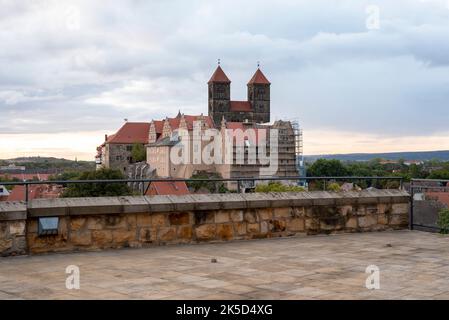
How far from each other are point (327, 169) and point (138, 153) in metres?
51.9

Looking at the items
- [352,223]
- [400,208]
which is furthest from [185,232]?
[400,208]

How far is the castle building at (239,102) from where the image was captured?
169500 mm

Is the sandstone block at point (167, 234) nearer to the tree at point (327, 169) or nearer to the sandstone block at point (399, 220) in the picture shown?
the sandstone block at point (399, 220)

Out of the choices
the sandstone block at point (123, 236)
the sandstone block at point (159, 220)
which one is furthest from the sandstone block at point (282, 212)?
the sandstone block at point (123, 236)

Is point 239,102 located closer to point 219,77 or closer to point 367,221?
point 219,77

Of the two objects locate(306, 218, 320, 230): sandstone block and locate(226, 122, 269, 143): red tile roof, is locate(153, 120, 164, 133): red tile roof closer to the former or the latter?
locate(226, 122, 269, 143): red tile roof

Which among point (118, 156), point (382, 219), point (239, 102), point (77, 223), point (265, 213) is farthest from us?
point (239, 102)

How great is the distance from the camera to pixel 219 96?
169750 mm

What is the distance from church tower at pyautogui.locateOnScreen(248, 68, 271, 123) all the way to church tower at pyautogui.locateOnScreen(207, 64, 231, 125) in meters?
8.82

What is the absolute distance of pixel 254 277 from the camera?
684cm

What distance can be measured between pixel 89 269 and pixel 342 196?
566 centimetres

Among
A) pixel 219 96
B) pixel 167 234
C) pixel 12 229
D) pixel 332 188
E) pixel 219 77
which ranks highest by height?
pixel 219 77

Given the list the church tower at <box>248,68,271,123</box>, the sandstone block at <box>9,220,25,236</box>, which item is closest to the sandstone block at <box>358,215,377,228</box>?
the sandstone block at <box>9,220,25,236</box>
